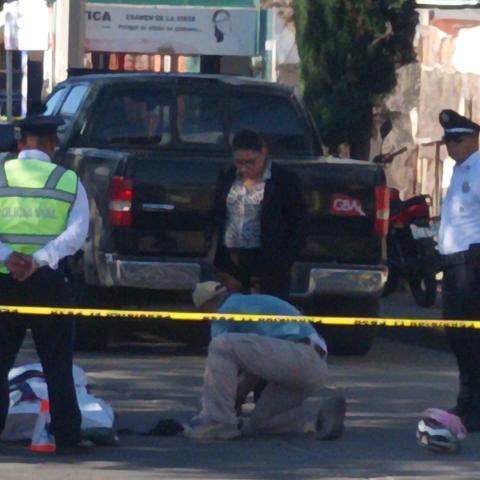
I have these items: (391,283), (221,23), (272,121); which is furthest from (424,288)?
(221,23)

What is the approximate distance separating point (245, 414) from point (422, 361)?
3.40m

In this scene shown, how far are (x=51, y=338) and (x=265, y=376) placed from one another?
128 centimetres

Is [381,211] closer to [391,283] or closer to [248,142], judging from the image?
[248,142]

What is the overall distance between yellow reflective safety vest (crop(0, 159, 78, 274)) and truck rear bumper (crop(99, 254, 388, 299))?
11.9 feet

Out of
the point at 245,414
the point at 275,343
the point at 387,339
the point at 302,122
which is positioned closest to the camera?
the point at 275,343

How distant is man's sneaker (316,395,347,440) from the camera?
9.71 meters

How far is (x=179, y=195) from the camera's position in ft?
41.8

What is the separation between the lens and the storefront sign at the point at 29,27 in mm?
A: 19938

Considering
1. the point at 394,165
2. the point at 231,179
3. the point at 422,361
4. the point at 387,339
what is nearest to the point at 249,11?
the point at 394,165

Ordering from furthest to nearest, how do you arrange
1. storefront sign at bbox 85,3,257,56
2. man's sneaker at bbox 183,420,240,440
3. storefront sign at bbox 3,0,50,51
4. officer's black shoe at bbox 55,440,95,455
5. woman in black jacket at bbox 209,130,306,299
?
storefront sign at bbox 85,3,257,56 → storefront sign at bbox 3,0,50,51 → woman in black jacket at bbox 209,130,306,299 → man's sneaker at bbox 183,420,240,440 → officer's black shoe at bbox 55,440,95,455

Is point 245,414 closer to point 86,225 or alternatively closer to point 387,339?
point 86,225

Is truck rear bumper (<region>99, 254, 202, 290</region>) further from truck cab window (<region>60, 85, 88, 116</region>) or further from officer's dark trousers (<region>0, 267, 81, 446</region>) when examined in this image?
officer's dark trousers (<region>0, 267, 81, 446</region>)

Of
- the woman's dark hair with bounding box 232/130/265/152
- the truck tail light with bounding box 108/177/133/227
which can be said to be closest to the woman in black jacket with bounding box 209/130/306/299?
the woman's dark hair with bounding box 232/130/265/152

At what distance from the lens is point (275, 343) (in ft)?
31.4
